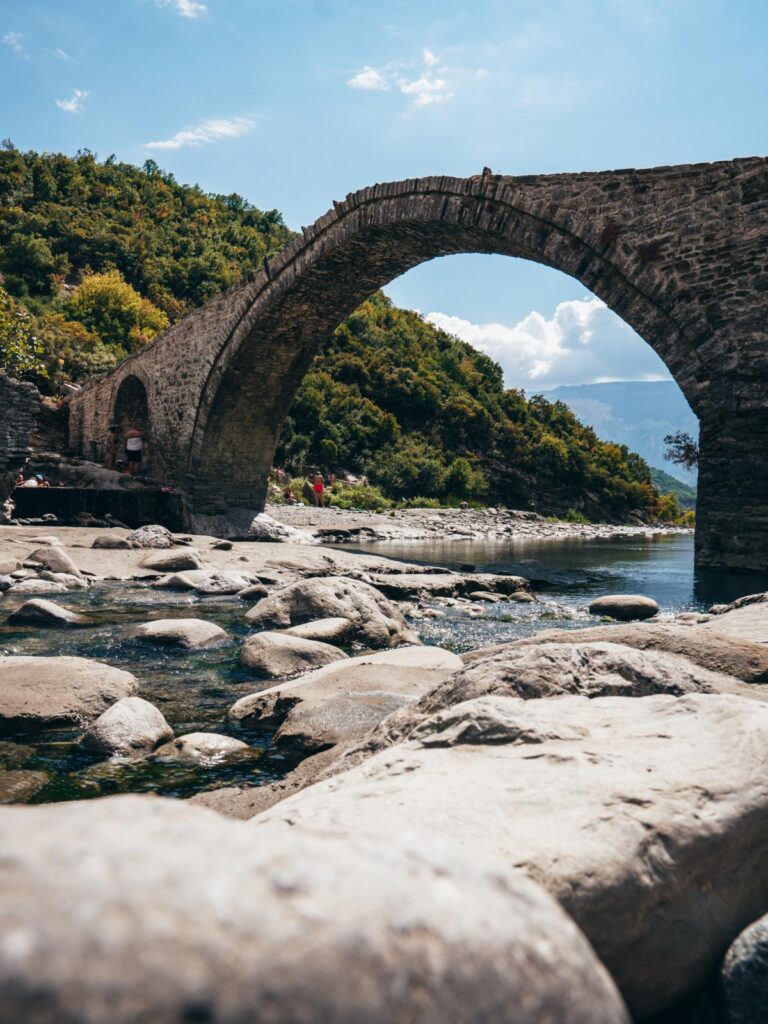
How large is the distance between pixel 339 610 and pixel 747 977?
15.4ft

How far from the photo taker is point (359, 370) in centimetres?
3894

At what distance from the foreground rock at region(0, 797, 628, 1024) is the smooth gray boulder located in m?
3.88

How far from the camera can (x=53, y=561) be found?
30.1 feet

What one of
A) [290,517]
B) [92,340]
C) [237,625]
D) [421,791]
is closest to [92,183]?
[92,340]

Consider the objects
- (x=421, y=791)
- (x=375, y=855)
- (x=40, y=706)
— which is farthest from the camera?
(x=40, y=706)

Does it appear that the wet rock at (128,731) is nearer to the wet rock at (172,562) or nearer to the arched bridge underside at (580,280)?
the wet rock at (172,562)

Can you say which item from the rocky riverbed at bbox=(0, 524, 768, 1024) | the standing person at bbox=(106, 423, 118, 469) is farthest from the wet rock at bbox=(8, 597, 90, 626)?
A: the standing person at bbox=(106, 423, 118, 469)

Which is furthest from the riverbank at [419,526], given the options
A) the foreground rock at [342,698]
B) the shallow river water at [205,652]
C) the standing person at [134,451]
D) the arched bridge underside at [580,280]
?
the foreground rock at [342,698]

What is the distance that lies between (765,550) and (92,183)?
5517 cm

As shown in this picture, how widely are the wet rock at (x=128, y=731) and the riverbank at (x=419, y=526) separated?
14628 millimetres

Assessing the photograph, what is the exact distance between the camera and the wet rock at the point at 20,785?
285 cm

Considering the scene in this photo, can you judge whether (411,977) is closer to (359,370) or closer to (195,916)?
(195,916)

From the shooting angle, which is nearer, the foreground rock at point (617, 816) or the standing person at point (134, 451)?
the foreground rock at point (617, 816)

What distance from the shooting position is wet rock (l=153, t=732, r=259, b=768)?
331cm
